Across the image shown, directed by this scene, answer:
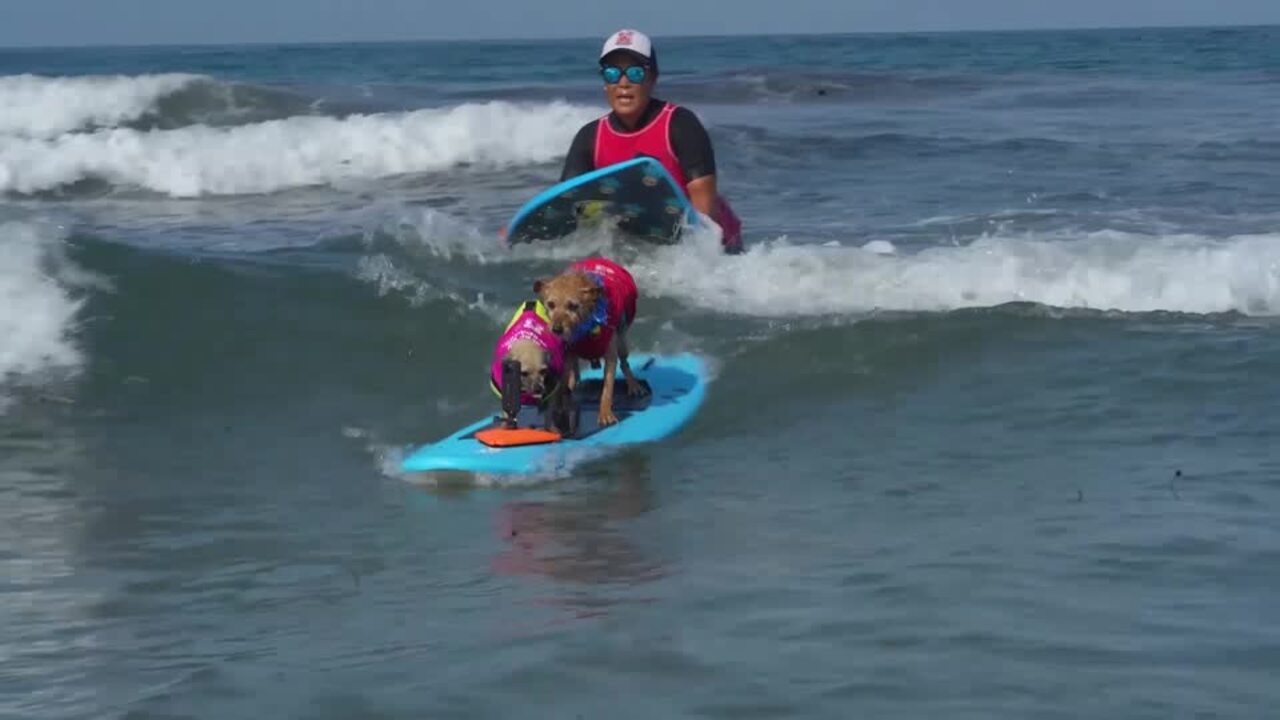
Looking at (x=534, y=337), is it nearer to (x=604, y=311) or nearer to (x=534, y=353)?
(x=534, y=353)

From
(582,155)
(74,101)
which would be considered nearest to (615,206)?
(582,155)

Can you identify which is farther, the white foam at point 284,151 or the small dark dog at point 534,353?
the white foam at point 284,151

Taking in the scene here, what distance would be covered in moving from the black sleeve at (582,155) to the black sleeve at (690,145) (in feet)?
1.55

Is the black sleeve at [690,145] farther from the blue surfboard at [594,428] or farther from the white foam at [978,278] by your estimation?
the blue surfboard at [594,428]

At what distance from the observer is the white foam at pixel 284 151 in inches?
763

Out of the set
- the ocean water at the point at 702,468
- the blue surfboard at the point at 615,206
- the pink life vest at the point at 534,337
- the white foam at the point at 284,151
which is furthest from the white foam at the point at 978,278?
the white foam at the point at 284,151

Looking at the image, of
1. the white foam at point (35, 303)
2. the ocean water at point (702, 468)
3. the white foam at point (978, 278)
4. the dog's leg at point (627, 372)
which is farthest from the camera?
the white foam at point (978, 278)

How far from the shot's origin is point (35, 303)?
34.2ft

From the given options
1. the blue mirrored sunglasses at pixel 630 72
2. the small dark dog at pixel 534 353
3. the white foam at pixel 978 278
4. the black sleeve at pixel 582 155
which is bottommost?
the white foam at pixel 978 278

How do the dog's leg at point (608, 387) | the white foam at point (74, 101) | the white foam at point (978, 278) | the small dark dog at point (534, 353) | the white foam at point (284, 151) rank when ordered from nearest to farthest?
the small dark dog at point (534, 353)
the dog's leg at point (608, 387)
the white foam at point (978, 278)
the white foam at point (284, 151)
the white foam at point (74, 101)

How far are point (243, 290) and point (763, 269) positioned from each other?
127 inches

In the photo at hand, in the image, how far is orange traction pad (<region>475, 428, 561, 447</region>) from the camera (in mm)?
7438

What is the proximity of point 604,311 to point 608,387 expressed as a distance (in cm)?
44

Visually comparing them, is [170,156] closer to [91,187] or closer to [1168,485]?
[91,187]
